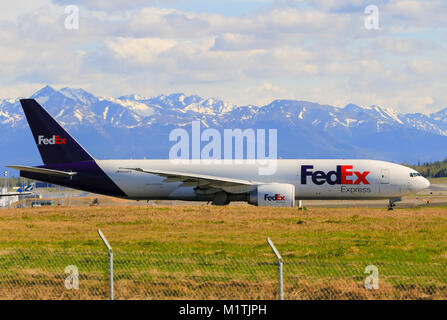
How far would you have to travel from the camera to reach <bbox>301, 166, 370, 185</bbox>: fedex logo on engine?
44.5m

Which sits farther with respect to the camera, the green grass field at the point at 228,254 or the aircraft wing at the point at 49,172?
the aircraft wing at the point at 49,172

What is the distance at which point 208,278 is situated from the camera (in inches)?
672

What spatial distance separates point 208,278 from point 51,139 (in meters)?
32.6

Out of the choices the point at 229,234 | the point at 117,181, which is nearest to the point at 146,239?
the point at 229,234

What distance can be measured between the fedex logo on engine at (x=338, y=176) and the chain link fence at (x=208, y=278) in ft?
80.1

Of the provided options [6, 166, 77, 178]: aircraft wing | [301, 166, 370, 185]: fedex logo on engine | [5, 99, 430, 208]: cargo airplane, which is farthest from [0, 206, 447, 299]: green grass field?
[6, 166, 77, 178]: aircraft wing

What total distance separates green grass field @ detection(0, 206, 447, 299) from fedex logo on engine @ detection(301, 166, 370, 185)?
7975 mm

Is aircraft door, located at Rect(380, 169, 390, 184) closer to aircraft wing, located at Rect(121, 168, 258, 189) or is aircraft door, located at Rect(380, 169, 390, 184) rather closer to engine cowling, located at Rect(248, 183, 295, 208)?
engine cowling, located at Rect(248, 183, 295, 208)

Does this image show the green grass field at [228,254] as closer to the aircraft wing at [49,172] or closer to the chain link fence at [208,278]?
the chain link fence at [208,278]

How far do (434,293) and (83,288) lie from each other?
8118 mm

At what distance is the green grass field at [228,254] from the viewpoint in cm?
1585

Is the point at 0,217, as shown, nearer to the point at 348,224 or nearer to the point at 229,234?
the point at 229,234

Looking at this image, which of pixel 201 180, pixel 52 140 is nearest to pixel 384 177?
pixel 201 180

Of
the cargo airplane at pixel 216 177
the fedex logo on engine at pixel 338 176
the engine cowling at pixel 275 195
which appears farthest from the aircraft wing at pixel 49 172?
the fedex logo on engine at pixel 338 176
